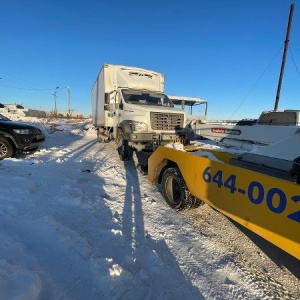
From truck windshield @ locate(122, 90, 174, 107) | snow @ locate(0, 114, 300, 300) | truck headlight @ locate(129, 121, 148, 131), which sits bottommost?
snow @ locate(0, 114, 300, 300)

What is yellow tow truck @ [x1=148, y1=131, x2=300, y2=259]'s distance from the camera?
2.33 metres

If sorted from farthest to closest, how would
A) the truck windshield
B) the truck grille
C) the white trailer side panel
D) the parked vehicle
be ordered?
the white trailer side panel, the truck windshield, the truck grille, the parked vehicle

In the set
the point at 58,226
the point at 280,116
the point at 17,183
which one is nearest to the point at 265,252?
the point at 58,226

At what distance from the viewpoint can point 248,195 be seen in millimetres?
2750

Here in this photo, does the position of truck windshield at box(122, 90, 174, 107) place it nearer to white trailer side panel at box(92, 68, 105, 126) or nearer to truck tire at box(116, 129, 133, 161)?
truck tire at box(116, 129, 133, 161)

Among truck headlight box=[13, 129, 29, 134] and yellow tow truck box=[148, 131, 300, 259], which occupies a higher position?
truck headlight box=[13, 129, 29, 134]

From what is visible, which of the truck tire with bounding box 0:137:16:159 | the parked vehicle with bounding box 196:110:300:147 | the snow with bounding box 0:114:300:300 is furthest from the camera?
the truck tire with bounding box 0:137:16:159

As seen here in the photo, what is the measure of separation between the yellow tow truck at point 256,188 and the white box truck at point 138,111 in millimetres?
3787

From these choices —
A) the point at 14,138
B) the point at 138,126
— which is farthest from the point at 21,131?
the point at 138,126

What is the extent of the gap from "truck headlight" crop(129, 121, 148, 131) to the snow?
3452 millimetres

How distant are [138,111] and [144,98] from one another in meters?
1.37

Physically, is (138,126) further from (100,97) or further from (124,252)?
(124,252)

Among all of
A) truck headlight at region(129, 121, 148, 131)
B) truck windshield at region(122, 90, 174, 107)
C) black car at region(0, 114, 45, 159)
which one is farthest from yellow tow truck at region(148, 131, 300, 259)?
black car at region(0, 114, 45, 159)

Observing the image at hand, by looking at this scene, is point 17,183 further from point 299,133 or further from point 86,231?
point 299,133
